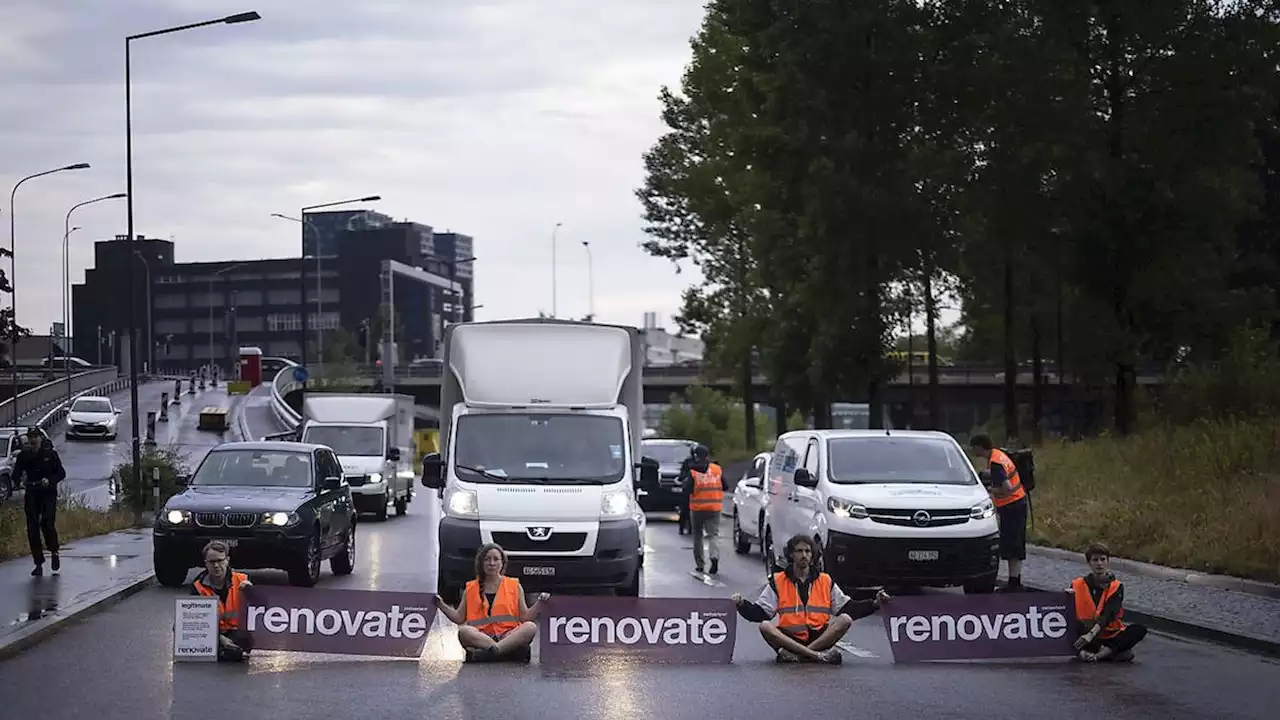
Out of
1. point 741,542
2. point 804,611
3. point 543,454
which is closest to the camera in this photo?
point 804,611

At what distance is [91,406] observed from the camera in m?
71.6

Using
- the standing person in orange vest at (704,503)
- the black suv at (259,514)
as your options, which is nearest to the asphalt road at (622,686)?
the black suv at (259,514)

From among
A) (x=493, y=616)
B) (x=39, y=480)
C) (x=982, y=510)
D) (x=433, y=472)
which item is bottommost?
(x=493, y=616)

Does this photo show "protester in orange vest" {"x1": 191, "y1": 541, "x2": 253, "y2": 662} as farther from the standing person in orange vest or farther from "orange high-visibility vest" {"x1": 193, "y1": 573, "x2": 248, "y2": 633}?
the standing person in orange vest

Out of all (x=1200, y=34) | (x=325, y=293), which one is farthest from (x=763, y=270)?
(x=325, y=293)

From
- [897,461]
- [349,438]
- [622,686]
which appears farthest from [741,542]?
[622,686]

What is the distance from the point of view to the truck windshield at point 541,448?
60.3 ft

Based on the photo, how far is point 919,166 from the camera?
4181 cm

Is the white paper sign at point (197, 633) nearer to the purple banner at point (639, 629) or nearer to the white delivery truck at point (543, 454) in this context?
the purple banner at point (639, 629)

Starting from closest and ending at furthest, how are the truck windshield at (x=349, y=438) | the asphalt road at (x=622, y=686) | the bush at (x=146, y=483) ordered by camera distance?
the asphalt road at (x=622, y=686) → the bush at (x=146, y=483) → the truck windshield at (x=349, y=438)

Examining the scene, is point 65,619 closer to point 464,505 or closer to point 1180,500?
point 464,505

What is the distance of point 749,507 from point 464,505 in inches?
349

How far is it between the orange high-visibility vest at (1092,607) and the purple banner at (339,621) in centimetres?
521

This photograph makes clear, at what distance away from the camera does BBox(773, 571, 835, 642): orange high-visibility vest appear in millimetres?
13688
